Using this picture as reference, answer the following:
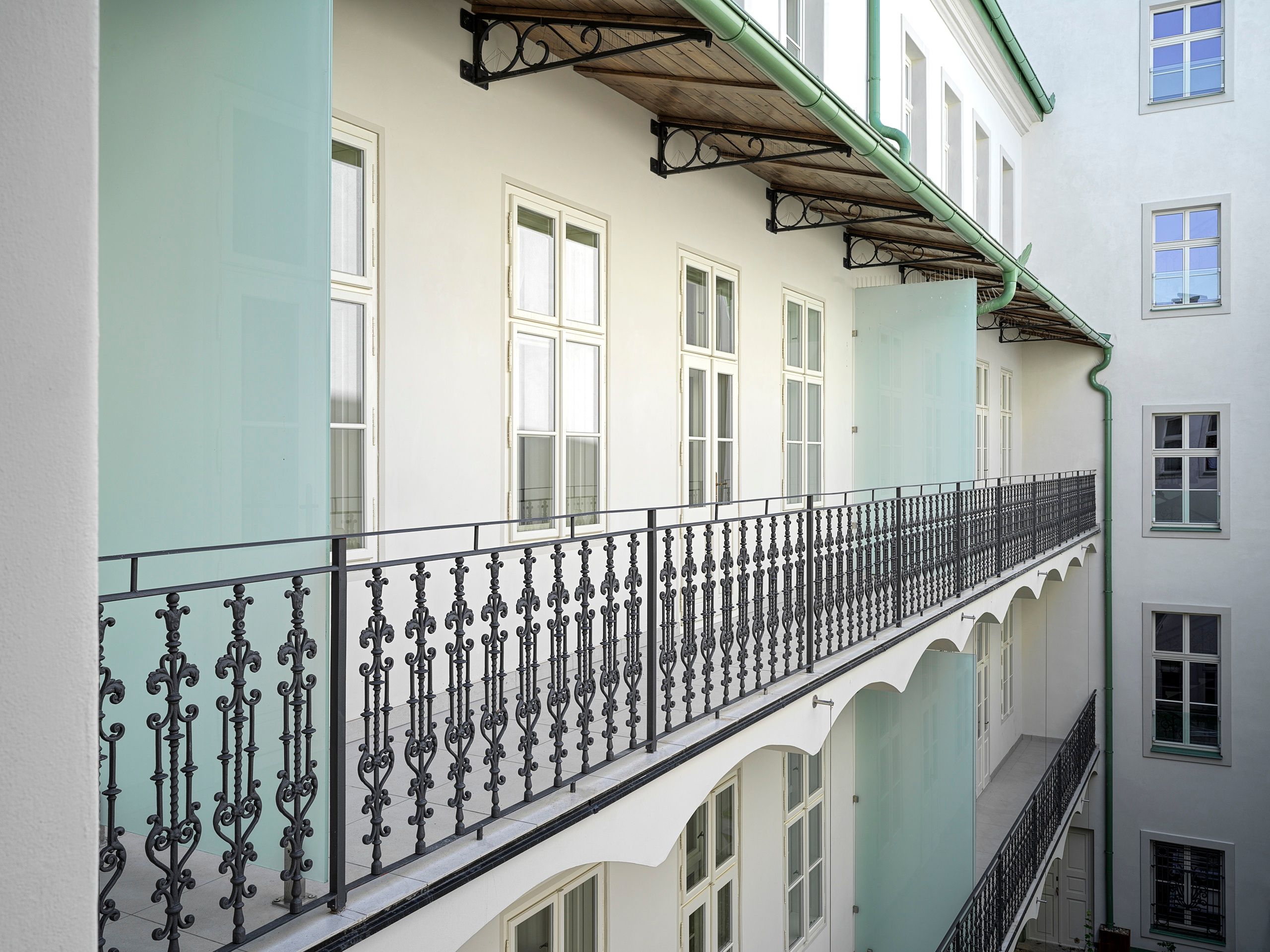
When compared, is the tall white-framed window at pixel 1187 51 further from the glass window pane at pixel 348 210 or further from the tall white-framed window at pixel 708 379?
the glass window pane at pixel 348 210

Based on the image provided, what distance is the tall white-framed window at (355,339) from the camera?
4.65 metres

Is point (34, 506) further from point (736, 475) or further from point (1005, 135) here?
point (1005, 135)

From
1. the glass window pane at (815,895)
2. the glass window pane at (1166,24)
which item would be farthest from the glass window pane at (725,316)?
the glass window pane at (1166,24)

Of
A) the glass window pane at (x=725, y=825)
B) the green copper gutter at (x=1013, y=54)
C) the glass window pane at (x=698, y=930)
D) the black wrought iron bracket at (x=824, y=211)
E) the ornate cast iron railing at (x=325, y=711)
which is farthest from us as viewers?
the green copper gutter at (x=1013, y=54)

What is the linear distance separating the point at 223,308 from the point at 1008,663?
1750cm

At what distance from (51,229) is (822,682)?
17.7ft

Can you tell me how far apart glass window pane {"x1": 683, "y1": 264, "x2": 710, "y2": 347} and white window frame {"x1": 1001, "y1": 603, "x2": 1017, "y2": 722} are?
11.7 metres

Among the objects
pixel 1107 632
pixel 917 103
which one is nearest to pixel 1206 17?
pixel 917 103

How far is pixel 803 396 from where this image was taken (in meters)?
9.70

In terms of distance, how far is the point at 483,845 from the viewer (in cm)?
337

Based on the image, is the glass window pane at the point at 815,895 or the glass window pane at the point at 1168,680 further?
the glass window pane at the point at 1168,680

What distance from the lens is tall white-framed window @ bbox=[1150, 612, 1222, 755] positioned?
16375 mm

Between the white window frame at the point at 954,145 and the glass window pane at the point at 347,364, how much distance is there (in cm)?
1014

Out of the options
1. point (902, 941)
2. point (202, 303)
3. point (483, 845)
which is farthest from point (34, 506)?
point (902, 941)
